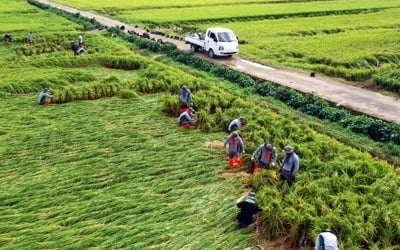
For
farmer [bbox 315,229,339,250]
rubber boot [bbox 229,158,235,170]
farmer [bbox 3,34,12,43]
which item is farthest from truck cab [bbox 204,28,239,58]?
farmer [bbox 315,229,339,250]

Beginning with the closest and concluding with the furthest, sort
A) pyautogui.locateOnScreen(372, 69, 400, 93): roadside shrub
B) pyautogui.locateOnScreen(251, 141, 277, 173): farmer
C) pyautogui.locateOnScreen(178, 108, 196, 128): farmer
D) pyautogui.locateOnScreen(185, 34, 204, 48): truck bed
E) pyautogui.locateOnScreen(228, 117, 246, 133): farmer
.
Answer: pyautogui.locateOnScreen(251, 141, 277, 173): farmer → pyautogui.locateOnScreen(228, 117, 246, 133): farmer → pyautogui.locateOnScreen(178, 108, 196, 128): farmer → pyautogui.locateOnScreen(372, 69, 400, 93): roadside shrub → pyautogui.locateOnScreen(185, 34, 204, 48): truck bed

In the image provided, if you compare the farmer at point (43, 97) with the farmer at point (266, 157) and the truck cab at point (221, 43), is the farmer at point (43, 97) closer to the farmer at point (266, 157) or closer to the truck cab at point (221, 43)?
the farmer at point (266, 157)

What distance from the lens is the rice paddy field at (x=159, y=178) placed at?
402 inches

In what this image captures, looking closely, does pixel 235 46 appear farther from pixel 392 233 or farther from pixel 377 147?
pixel 392 233

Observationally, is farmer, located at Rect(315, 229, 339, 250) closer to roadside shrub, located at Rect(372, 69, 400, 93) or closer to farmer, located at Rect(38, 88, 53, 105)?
farmer, located at Rect(38, 88, 53, 105)

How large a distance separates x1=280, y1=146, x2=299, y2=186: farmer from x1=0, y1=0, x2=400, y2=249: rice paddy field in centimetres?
22

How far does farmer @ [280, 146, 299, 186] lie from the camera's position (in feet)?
39.1

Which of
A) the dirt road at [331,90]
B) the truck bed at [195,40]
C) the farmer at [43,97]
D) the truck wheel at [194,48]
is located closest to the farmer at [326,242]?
the dirt road at [331,90]

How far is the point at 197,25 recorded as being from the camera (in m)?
41.8

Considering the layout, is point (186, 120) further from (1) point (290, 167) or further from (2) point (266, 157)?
(1) point (290, 167)

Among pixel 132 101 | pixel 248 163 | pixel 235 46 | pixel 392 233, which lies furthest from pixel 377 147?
pixel 235 46

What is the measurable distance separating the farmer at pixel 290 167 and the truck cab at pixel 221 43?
54.9 feet

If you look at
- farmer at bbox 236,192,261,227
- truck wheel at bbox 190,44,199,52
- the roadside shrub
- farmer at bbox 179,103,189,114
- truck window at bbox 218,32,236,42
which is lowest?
truck wheel at bbox 190,44,199,52

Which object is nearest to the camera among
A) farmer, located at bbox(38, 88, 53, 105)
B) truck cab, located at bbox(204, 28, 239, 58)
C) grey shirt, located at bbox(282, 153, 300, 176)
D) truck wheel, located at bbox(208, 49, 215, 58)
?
grey shirt, located at bbox(282, 153, 300, 176)
